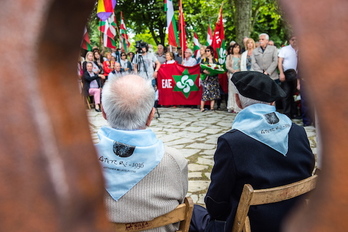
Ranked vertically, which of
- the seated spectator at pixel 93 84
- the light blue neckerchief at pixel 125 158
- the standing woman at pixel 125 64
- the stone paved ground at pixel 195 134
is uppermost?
the light blue neckerchief at pixel 125 158

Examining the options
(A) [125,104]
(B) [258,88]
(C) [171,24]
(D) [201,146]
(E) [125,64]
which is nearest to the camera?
(A) [125,104]

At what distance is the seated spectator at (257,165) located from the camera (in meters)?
1.59

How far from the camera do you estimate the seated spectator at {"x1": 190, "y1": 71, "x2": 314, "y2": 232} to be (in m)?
1.59

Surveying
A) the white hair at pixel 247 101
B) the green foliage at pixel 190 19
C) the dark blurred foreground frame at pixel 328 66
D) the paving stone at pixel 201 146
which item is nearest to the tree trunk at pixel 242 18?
the paving stone at pixel 201 146

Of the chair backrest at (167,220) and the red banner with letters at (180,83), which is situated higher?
the chair backrest at (167,220)

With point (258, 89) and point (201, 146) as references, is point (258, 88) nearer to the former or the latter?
point (258, 89)

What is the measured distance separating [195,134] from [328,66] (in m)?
5.04

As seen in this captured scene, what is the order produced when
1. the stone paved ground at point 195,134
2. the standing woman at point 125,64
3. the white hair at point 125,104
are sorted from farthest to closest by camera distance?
1. the standing woman at point 125,64
2. the stone paved ground at point 195,134
3. the white hair at point 125,104

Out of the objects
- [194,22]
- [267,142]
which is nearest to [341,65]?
[267,142]

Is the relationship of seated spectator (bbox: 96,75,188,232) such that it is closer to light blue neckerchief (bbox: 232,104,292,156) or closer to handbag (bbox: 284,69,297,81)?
light blue neckerchief (bbox: 232,104,292,156)

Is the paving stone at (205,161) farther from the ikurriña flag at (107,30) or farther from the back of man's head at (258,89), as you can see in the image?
the ikurriña flag at (107,30)

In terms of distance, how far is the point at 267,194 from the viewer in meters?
1.38

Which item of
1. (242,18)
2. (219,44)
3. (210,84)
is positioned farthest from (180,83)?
(242,18)

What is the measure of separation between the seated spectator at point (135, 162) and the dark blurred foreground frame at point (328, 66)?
1.24 meters
